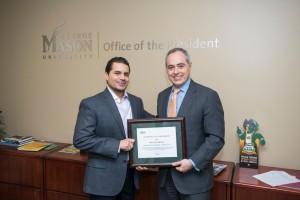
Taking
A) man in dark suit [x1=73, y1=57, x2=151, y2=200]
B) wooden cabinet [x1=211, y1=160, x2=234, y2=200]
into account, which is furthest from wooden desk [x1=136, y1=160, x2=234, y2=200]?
man in dark suit [x1=73, y1=57, x2=151, y2=200]

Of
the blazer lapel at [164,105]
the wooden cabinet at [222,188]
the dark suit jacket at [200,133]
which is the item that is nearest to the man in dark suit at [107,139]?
the blazer lapel at [164,105]

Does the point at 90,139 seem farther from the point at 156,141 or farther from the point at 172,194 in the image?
the point at 172,194

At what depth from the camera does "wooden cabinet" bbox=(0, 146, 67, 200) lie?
2.76 meters

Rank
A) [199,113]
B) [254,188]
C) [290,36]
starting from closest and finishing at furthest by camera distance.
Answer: [199,113], [254,188], [290,36]

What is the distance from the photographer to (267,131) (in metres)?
2.41

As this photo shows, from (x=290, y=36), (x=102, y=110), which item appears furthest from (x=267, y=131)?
(x=102, y=110)

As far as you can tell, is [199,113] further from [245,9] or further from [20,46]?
[20,46]

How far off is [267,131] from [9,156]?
2.63 meters

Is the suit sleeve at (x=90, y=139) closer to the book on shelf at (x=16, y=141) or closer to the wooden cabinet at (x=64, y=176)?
the wooden cabinet at (x=64, y=176)

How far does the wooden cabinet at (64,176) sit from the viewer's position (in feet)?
8.48

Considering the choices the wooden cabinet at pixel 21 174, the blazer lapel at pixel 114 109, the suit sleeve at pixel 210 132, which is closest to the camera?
the suit sleeve at pixel 210 132

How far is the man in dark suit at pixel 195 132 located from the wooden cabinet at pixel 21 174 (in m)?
1.61

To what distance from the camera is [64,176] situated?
2648 millimetres

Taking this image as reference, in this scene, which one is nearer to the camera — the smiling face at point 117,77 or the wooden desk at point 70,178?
the smiling face at point 117,77
